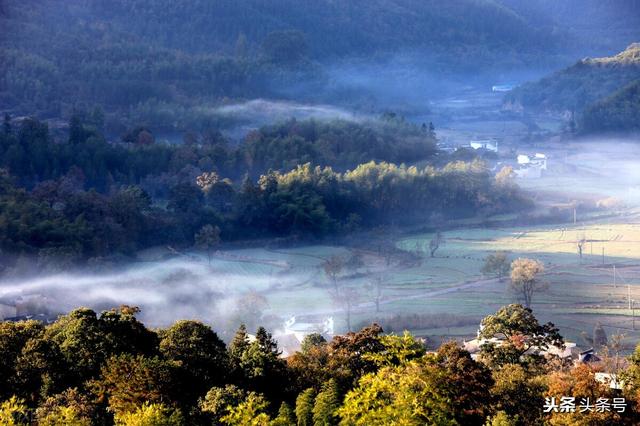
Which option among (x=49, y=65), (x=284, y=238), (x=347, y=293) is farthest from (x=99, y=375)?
(x=49, y=65)

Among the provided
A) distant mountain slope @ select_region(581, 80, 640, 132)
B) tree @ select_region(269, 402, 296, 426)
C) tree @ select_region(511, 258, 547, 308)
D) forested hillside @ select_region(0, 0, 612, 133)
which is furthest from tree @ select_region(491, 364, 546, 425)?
distant mountain slope @ select_region(581, 80, 640, 132)

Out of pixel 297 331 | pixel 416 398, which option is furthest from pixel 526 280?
pixel 416 398

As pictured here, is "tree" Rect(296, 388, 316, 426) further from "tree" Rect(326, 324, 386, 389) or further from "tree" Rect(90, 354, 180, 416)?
"tree" Rect(90, 354, 180, 416)

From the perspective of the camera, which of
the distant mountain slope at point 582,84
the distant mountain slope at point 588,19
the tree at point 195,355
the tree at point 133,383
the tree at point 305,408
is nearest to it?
the tree at point 305,408

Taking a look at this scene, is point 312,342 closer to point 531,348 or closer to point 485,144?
point 531,348

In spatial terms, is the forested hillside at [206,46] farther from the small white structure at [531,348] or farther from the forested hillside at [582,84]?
the small white structure at [531,348]

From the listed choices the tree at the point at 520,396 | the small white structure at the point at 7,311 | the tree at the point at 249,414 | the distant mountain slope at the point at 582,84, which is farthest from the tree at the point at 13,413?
the distant mountain slope at the point at 582,84

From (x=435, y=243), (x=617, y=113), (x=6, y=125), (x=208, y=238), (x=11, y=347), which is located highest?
(x=617, y=113)
